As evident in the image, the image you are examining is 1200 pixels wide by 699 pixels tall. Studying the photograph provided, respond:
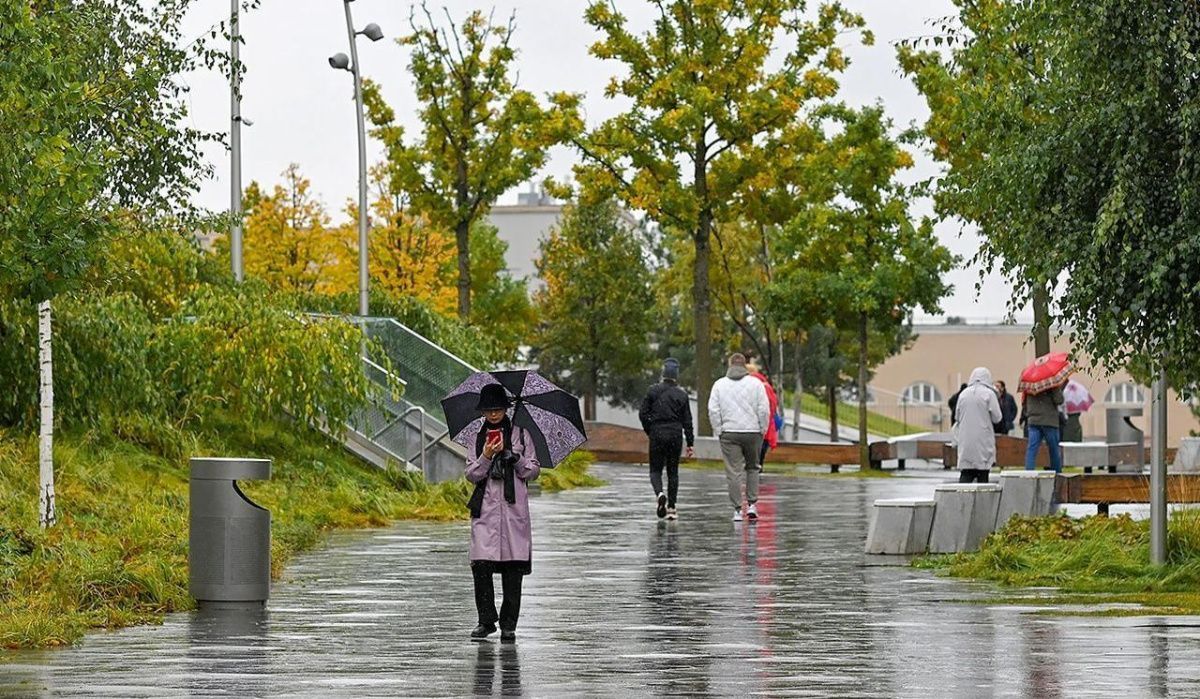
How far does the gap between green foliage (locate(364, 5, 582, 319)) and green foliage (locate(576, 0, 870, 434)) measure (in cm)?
269

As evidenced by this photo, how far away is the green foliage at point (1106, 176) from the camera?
51.2ft

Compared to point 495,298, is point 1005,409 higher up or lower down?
lower down

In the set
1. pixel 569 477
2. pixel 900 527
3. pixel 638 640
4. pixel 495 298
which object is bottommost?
pixel 638 640

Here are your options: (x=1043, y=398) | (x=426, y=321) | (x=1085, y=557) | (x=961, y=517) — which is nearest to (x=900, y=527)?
(x=961, y=517)

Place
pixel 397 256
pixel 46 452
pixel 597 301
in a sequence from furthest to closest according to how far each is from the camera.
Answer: pixel 597 301, pixel 397 256, pixel 46 452

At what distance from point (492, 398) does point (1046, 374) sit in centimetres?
1560

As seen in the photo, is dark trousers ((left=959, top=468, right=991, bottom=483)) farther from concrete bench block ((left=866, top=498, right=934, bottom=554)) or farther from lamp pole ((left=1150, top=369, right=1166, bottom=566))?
lamp pole ((left=1150, top=369, right=1166, bottom=566))

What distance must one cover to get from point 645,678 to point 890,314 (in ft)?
105

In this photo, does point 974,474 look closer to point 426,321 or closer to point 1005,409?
point 426,321

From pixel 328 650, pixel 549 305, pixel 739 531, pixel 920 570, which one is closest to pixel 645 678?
pixel 328 650

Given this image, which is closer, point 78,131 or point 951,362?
point 78,131

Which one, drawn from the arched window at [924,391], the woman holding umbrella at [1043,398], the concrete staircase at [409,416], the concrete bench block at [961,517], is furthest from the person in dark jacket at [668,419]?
the arched window at [924,391]

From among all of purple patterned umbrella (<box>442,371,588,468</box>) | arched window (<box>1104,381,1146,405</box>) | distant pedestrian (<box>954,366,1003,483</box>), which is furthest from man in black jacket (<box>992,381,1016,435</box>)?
arched window (<box>1104,381,1146,405</box>)

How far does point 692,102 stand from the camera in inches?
1697
